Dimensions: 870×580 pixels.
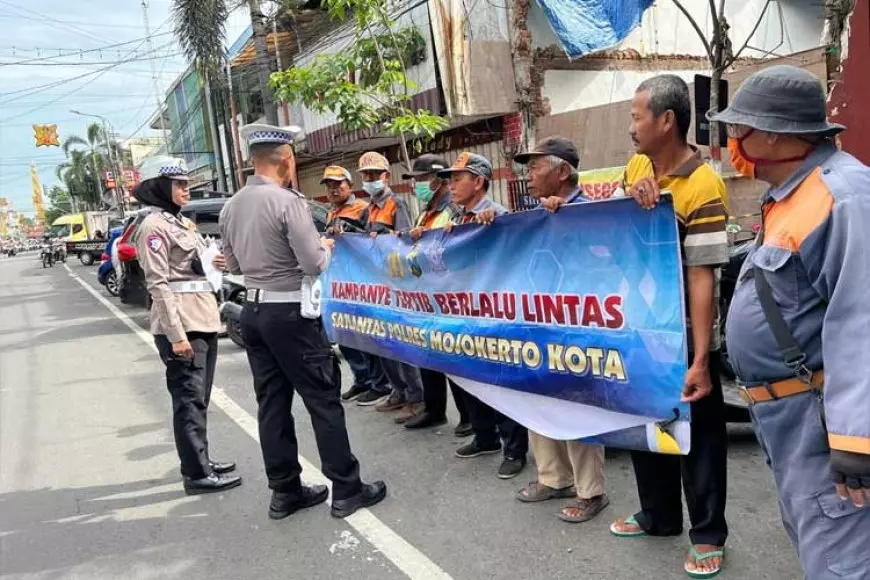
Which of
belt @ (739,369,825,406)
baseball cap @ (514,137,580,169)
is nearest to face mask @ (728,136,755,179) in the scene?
belt @ (739,369,825,406)

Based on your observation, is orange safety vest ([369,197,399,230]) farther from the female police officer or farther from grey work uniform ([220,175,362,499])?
grey work uniform ([220,175,362,499])

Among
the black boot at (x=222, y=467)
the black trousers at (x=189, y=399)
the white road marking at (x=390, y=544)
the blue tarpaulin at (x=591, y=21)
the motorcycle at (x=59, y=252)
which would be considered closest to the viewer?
Result: the white road marking at (x=390, y=544)

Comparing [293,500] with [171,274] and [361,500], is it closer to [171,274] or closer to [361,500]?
[361,500]

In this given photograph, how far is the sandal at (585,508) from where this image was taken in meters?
3.10

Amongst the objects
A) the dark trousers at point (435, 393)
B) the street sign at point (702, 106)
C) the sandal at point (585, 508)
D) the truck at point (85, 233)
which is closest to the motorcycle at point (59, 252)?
the truck at point (85, 233)

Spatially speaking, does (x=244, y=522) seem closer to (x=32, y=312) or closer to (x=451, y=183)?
(x=451, y=183)

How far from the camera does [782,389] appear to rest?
1769 mm

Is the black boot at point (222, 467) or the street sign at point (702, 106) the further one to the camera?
the street sign at point (702, 106)

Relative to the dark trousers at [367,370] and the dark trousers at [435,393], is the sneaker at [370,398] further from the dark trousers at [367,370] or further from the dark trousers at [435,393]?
the dark trousers at [435,393]

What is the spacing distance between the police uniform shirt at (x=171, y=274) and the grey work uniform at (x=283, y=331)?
0.52m

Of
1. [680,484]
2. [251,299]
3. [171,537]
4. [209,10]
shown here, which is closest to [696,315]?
[680,484]

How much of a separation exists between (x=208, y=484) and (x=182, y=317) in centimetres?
102

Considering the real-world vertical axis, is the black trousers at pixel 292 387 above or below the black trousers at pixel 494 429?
above

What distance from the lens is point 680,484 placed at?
286cm
